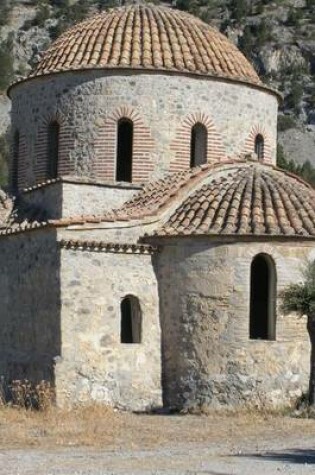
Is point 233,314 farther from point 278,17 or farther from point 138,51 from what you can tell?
point 278,17

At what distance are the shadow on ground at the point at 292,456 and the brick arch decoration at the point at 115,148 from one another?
918cm

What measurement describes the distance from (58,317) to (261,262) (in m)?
3.82

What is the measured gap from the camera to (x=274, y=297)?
17.7 m

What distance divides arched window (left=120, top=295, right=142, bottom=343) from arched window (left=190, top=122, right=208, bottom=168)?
4.43 m

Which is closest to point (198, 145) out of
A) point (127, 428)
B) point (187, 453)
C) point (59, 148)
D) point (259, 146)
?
point (259, 146)

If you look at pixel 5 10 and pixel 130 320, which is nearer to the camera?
pixel 130 320

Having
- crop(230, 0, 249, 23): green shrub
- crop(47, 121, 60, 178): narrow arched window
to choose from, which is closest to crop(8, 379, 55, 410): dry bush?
crop(47, 121, 60, 178): narrow arched window

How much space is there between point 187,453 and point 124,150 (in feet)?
33.4

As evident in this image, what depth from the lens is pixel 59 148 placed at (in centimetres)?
2136

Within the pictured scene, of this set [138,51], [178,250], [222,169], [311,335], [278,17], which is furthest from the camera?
[278,17]

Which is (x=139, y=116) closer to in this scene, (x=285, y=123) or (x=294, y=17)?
(x=285, y=123)

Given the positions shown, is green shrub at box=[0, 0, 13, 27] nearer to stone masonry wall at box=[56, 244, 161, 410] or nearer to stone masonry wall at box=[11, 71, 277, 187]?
stone masonry wall at box=[11, 71, 277, 187]

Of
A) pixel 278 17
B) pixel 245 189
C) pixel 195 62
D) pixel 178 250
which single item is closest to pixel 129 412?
pixel 178 250

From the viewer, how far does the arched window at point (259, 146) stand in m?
22.3
